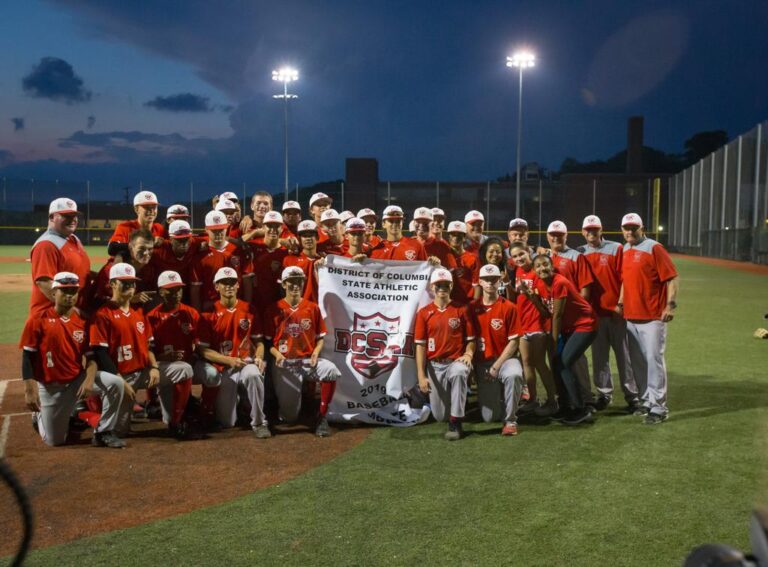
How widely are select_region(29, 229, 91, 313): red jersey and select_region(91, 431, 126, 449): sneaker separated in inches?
49.8

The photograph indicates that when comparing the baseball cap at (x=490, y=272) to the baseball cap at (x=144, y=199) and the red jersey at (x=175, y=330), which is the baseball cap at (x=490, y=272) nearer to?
the red jersey at (x=175, y=330)

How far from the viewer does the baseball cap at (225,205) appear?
821 centimetres

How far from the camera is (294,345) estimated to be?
22.4 feet

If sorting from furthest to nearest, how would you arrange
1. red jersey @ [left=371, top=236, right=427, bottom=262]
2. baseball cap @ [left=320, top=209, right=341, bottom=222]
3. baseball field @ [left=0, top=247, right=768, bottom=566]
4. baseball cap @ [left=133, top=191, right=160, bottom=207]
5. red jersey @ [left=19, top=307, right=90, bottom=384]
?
baseball cap @ [left=320, top=209, right=341, bottom=222], red jersey @ [left=371, top=236, right=427, bottom=262], baseball cap @ [left=133, top=191, right=160, bottom=207], red jersey @ [left=19, top=307, right=90, bottom=384], baseball field @ [left=0, top=247, right=768, bottom=566]

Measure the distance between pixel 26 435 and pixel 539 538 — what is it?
4941 millimetres

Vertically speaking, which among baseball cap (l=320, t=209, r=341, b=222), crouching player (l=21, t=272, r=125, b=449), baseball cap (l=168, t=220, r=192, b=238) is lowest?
crouching player (l=21, t=272, r=125, b=449)

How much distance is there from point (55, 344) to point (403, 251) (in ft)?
12.3

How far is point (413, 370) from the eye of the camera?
23.6 feet

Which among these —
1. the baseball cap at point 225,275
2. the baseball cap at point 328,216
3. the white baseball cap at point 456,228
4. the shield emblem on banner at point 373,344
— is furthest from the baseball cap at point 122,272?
the white baseball cap at point 456,228

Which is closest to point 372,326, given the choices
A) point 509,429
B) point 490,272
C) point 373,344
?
point 373,344

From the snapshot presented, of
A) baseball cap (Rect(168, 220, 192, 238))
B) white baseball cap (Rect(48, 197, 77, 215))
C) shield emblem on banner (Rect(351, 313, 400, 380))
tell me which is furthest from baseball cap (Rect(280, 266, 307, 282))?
white baseball cap (Rect(48, 197, 77, 215))

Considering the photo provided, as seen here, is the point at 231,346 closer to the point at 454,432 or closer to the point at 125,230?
the point at 125,230

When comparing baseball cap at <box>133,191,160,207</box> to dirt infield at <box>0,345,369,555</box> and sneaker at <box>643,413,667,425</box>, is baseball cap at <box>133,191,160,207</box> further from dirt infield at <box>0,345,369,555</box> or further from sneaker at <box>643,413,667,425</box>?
sneaker at <box>643,413,667,425</box>

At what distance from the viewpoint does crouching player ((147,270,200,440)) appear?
6406 mm
